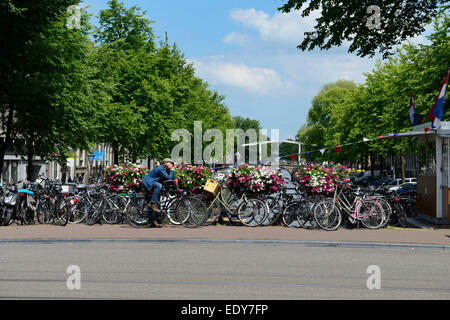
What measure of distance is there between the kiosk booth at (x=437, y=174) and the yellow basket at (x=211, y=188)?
A: 241 inches

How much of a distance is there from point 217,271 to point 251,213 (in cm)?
679

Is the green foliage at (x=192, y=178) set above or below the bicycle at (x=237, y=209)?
above

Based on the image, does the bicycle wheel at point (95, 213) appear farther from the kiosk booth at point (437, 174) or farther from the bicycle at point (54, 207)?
the kiosk booth at point (437, 174)

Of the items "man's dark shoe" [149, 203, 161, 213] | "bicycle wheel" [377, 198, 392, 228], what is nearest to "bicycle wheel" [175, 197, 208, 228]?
"man's dark shoe" [149, 203, 161, 213]

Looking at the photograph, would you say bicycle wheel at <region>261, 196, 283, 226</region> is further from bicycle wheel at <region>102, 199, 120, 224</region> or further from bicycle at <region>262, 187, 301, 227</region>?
bicycle wheel at <region>102, 199, 120, 224</region>

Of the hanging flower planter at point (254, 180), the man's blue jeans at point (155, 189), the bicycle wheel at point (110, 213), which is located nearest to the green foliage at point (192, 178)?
the hanging flower planter at point (254, 180)

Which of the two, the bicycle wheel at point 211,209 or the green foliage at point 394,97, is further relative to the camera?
the green foliage at point 394,97

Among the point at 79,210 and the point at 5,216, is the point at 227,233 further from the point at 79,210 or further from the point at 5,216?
the point at 5,216

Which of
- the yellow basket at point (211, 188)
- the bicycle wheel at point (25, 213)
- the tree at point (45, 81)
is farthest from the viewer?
the tree at point (45, 81)

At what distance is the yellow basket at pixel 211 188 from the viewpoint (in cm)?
1520

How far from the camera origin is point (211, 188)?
599 inches
